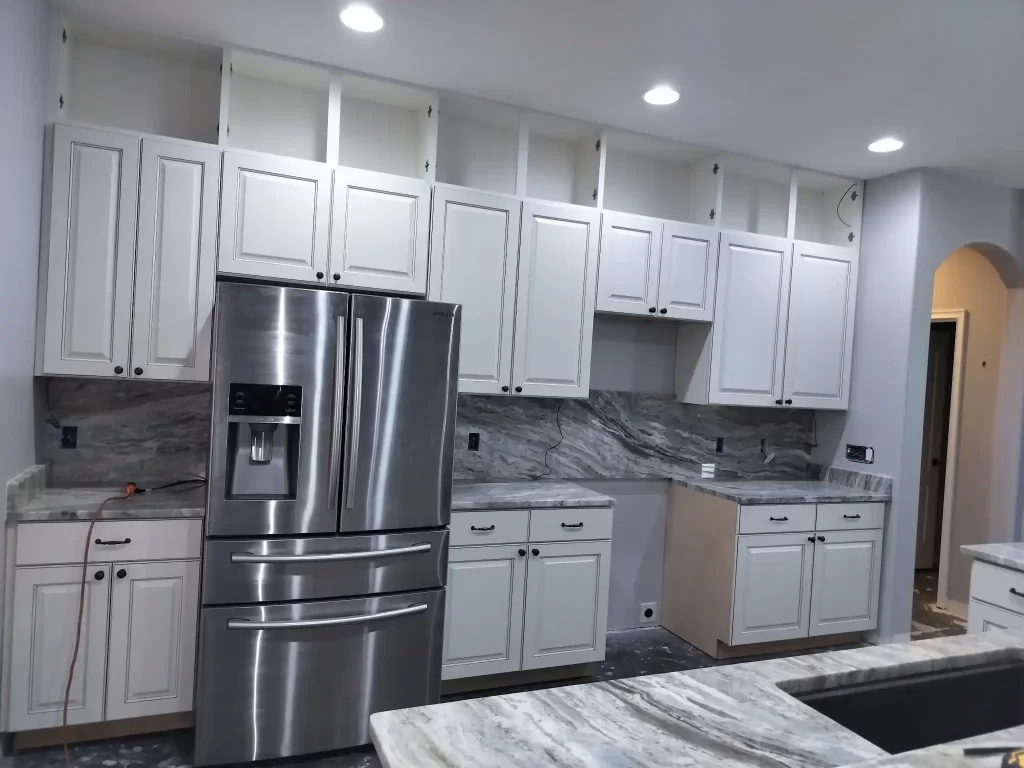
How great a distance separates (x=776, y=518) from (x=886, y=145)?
198 centimetres

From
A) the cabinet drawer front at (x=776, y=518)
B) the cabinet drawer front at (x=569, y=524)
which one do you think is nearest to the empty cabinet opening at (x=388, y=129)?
the cabinet drawer front at (x=569, y=524)

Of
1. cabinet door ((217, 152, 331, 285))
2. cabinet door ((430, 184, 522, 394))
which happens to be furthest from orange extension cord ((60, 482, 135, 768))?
cabinet door ((430, 184, 522, 394))

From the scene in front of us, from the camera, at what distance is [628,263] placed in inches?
137

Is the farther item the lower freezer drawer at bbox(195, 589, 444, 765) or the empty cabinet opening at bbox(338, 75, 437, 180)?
the empty cabinet opening at bbox(338, 75, 437, 180)

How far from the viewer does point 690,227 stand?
360 cm

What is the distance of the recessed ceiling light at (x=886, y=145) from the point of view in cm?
330

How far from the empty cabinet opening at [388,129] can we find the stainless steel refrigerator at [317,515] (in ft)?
3.28

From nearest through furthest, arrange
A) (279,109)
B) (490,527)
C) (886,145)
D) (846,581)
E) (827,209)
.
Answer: (490,527), (279,109), (886,145), (846,581), (827,209)

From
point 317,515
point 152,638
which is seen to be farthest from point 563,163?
point 152,638

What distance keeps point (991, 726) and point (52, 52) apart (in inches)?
139

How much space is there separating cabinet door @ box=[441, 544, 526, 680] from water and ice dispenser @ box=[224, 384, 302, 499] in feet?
2.67

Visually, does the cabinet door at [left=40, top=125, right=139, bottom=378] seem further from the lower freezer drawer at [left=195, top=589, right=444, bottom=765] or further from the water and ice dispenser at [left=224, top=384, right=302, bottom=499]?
the lower freezer drawer at [left=195, top=589, right=444, bottom=765]

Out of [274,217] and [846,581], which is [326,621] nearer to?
[274,217]

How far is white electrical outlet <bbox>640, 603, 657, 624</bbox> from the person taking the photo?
12.8 feet
